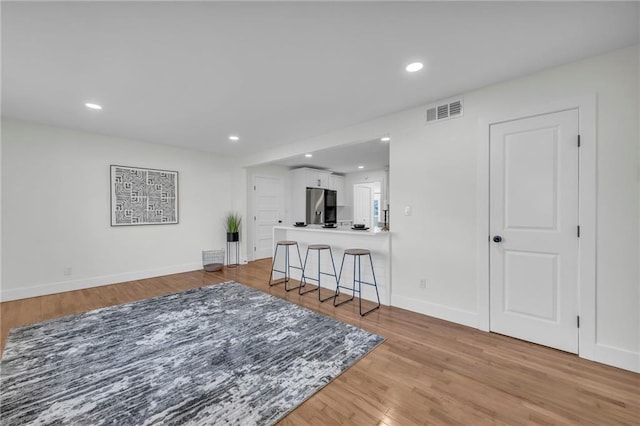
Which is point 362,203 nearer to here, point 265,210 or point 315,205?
point 315,205

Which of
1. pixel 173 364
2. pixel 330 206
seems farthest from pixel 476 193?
pixel 330 206

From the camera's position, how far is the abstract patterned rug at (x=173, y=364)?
5.34 feet

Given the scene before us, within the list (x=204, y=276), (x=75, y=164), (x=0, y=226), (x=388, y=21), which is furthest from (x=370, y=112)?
(x=0, y=226)

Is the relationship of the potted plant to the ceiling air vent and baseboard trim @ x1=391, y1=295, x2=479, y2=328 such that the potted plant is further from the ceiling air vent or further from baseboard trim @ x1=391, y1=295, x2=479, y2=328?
the ceiling air vent

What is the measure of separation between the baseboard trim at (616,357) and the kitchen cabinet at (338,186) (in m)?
6.04

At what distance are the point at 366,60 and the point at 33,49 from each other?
265 centimetres

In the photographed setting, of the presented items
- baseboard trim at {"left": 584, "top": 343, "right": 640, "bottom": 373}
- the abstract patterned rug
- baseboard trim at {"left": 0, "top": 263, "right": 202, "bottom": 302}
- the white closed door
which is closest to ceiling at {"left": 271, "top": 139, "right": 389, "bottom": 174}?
the white closed door

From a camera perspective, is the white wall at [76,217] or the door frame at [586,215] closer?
the door frame at [586,215]

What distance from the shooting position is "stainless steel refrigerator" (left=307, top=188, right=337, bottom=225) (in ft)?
22.7

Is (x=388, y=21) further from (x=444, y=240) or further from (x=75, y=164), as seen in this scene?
(x=75, y=164)

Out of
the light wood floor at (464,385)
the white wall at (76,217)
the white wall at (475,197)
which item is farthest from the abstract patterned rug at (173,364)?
the white wall at (76,217)

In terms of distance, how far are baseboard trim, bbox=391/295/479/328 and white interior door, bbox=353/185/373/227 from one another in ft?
14.9

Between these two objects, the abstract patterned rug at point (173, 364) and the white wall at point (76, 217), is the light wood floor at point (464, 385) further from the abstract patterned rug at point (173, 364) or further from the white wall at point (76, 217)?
the white wall at point (76, 217)

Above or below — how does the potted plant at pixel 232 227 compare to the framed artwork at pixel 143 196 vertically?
below
